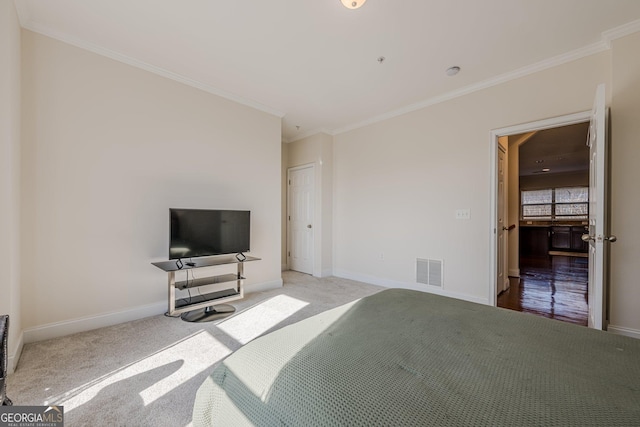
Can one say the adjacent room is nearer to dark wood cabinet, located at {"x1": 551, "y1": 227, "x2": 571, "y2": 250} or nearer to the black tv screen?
the black tv screen

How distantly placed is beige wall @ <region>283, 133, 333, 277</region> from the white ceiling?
4.97 feet

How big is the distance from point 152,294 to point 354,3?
3.30 metres

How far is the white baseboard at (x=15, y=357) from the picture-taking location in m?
1.82

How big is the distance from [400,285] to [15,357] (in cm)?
405

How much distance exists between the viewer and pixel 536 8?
208cm

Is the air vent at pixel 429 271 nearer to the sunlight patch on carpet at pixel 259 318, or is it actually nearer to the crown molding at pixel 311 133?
the sunlight patch on carpet at pixel 259 318

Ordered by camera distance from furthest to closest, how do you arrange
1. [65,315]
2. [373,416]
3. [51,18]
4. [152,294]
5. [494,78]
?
[494,78], [152,294], [65,315], [51,18], [373,416]

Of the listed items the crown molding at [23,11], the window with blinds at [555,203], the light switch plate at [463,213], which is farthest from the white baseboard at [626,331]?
the window with blinds at [555,203]

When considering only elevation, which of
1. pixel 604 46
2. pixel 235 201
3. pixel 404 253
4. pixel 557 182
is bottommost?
pixel 404 253

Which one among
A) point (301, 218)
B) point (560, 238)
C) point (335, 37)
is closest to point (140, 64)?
point (335, 37)

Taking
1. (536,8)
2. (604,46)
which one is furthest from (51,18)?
(604,46)

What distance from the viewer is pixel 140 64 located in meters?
2.82

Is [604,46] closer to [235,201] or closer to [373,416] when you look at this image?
[373,416]

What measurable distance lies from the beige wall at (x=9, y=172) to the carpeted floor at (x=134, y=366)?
0.28 meters
